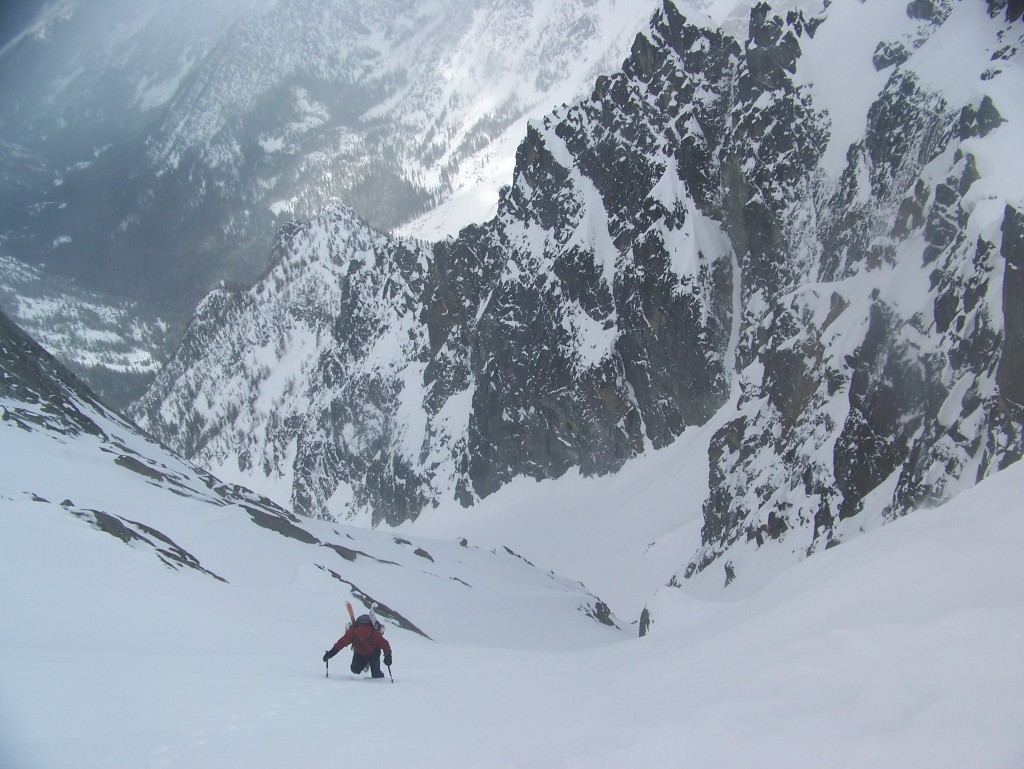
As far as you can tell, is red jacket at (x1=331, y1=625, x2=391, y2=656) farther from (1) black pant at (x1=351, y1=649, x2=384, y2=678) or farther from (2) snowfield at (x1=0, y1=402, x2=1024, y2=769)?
(2) snowfield at (x1=0, y1=402, x2=1024, y2=769)

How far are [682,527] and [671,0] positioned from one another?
64024 mm

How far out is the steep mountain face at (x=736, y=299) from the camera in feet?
121

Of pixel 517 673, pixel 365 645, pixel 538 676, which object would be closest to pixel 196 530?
pixel 365 645

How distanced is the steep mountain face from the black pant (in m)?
22.7

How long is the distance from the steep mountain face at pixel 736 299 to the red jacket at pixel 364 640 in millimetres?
22650

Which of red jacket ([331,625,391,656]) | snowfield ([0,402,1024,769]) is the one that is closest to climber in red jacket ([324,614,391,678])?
red jacket ([331,625,391,656])

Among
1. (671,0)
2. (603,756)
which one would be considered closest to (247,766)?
(603,756)

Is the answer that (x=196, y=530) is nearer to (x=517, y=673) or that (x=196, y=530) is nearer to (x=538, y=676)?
(x=517, y=673)

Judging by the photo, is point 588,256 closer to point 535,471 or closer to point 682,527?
point 535,471

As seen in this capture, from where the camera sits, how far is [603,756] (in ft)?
24.3

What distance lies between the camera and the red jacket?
1459 cm

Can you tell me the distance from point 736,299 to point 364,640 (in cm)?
8611

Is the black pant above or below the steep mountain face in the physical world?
below

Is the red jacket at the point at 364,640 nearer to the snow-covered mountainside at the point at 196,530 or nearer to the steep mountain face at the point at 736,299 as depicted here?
the snow-covered mountainside at the point at 196,530
